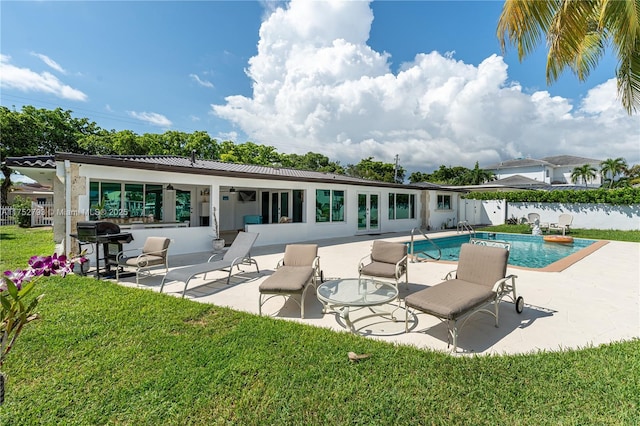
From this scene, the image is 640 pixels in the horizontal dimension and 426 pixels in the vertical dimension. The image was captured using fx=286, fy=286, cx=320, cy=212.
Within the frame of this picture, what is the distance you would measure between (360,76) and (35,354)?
17.7 metres

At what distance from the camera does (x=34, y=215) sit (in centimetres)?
1994

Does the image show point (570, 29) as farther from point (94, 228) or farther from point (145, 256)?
point (94, 228)

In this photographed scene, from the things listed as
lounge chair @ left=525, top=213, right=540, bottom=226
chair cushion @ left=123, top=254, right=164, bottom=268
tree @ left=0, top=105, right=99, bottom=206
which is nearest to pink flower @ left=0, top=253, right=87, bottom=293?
chair cushion @ left=123, top=254, right=164, bottom=268

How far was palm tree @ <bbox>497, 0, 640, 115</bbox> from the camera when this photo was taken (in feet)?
17.2

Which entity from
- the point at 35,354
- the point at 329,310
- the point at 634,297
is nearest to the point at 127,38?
the point at 35,354

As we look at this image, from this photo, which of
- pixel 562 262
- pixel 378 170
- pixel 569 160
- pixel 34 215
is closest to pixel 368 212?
pixel 562 262

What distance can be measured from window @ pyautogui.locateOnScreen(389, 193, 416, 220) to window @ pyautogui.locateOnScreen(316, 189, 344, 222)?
4281 millimetres

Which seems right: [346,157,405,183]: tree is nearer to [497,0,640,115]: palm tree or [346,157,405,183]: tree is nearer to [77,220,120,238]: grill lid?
[497,0,640,115]: palm tree

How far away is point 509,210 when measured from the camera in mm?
22969

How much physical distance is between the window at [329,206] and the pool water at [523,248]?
4.20 meters

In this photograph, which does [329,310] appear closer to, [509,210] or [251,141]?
[509,210]

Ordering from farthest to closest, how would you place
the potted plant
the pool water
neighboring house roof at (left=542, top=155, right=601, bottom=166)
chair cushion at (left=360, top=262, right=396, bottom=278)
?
1. neighboring house roof at (left=542, top=155, right=601, bottom=166)
2. the pool water
3. the potted plant
4. chair cushion at (left=360, top=262, right=396, bottom=278)

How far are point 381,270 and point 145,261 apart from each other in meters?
5.50

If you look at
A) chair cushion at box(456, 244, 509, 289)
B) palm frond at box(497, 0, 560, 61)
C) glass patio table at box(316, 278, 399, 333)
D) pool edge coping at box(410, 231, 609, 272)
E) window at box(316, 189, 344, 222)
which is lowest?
pool edge coping at box(410, 231, 609, 272)
